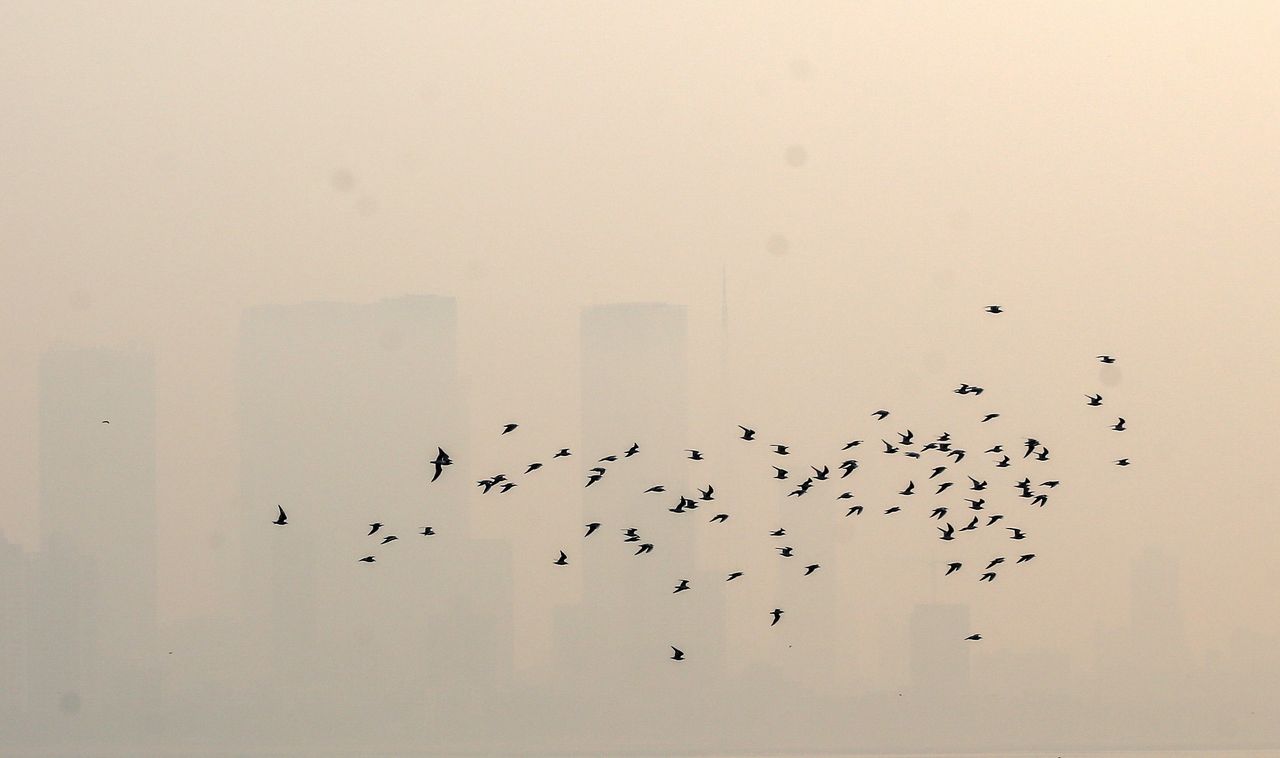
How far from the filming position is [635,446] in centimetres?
707

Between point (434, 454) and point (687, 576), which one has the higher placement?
point (434, 454)

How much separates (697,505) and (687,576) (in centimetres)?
31

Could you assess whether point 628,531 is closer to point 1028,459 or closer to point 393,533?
point 393,533

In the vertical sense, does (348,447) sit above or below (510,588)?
above

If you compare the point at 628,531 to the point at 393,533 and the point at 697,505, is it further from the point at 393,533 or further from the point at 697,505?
the point at 393,533

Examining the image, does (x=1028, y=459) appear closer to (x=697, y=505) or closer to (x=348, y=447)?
(x=697, y=505)

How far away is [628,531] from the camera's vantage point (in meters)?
7.10

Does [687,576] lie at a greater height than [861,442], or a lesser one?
lesser

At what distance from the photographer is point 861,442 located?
7.10 metres

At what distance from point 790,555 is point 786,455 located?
0.42m

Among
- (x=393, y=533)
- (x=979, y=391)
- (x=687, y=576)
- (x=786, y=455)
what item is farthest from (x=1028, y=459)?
(x=393, y=533)

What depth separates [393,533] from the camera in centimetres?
Result: 708

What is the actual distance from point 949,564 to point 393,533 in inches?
92.4

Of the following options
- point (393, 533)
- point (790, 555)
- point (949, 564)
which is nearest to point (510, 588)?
point (393, 533)
